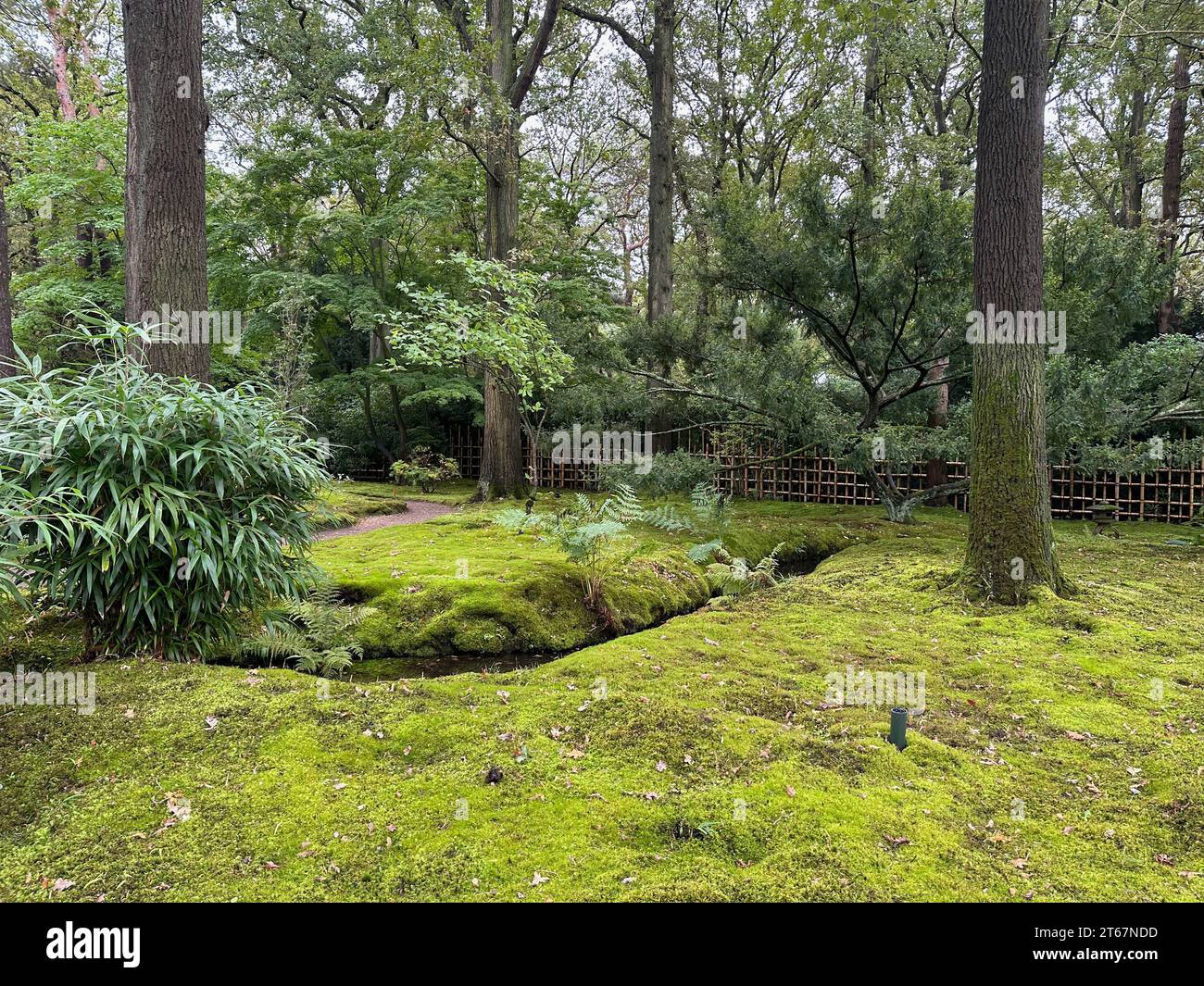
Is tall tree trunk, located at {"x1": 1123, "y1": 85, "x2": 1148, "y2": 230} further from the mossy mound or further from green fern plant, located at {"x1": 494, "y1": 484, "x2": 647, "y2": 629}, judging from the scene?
green fern plant, located at {"x1": 494, "y1": 484, "x2": 647, "y2": 629}

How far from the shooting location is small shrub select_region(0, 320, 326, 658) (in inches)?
126

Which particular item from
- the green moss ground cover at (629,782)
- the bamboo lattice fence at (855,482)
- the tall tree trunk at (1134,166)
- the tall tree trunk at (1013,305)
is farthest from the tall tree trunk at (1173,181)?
the green moss ground cover at (629,782)

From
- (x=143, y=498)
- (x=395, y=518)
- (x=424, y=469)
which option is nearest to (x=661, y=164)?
(x=424, y=469)

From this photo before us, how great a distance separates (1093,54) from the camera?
12.4m

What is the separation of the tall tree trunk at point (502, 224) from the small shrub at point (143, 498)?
6721 mm

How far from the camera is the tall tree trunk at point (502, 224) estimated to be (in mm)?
10539

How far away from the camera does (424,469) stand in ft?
45.5

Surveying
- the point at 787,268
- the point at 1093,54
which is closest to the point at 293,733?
the point at 787,268

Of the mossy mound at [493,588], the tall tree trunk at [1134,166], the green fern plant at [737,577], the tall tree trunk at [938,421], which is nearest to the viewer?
the mossy mound at [493,588]

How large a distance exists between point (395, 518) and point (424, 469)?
13.3 ft

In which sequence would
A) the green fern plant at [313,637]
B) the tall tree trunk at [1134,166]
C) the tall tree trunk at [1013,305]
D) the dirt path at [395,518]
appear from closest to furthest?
the green fern plant at [313,637] → the tall tree trunk at [1013,305] → the dirt path at [395,518] → the tall tree trunk at [1134,166]

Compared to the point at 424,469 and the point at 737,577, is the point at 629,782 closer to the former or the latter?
the point at 737,577

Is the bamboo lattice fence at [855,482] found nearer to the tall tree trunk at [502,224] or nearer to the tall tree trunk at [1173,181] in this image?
the tall tree trunk at [502,224]
